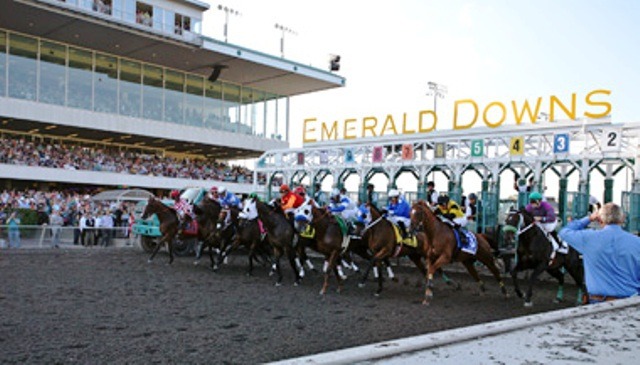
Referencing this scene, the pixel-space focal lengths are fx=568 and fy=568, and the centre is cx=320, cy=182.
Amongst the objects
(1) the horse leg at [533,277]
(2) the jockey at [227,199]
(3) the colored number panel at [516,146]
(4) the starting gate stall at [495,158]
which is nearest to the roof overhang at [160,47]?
(4) the starting gate stall at [495,158]

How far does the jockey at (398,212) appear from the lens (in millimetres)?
10980

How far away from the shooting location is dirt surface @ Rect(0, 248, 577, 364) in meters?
5.55

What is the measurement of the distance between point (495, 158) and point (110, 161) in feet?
88.4

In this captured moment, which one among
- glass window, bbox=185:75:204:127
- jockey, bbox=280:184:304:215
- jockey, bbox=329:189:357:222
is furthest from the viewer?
glass window, bbox=185:75:204:127

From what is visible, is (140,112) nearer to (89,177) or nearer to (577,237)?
(89,177)

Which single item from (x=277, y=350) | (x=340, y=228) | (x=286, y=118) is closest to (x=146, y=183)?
(x=286, y=118)

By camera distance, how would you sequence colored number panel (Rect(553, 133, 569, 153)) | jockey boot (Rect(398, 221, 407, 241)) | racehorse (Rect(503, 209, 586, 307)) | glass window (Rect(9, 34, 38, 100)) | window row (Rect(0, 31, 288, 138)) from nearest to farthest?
racehorse (Rect(503, 209, 586, 307))
jockey boot (Rect(398, 221, 407, 241))
colored number panel (Rect(553, 133, 569, 153))
glass window (Rect(9, 34, 38, 100))
window row (Rect(0, 31, 288, 138))

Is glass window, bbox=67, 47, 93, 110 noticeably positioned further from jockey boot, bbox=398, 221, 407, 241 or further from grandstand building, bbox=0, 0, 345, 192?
jockey boot, bbox=398, 221, 407, 241

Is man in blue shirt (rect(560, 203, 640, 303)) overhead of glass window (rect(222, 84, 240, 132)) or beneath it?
beneath

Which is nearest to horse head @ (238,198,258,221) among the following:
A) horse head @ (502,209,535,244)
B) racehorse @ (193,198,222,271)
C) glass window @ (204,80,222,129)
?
racehorse @ (193,198,222,271)

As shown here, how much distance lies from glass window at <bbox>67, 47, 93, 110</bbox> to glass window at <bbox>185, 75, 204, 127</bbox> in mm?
7054

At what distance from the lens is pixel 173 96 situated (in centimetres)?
4000

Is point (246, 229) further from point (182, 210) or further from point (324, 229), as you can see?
point (182, 210)

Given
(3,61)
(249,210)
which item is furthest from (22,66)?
(249,210)
